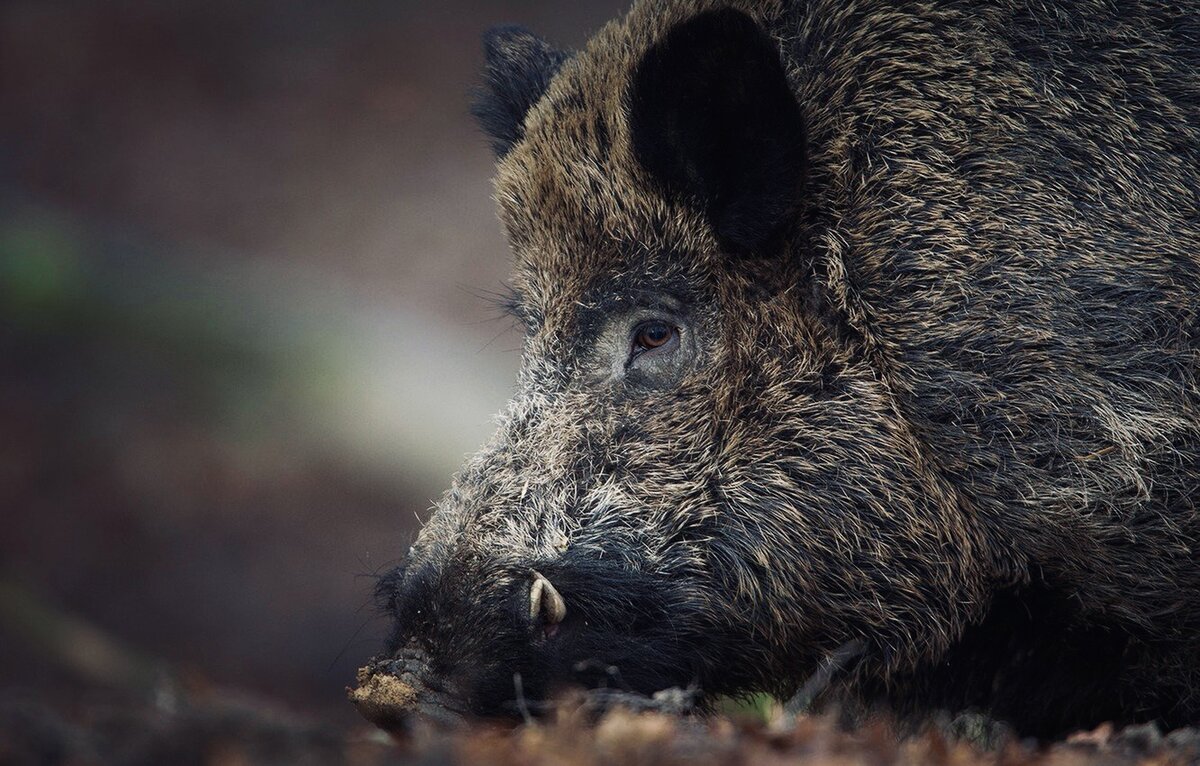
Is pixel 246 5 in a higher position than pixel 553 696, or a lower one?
higher

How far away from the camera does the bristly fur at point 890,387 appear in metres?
4.22

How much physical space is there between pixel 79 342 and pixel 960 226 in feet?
30.2

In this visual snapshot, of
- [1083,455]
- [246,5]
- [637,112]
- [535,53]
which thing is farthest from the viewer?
[246,5]

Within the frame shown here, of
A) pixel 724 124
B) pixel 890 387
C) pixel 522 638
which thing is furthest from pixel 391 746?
pixel 724 124

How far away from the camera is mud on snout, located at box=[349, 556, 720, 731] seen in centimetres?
379

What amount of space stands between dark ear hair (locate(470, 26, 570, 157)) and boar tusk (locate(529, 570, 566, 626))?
2.38 meters

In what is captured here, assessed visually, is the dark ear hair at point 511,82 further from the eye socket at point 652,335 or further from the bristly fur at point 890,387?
the eye socket at point 652,335

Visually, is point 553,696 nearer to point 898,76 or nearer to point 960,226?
point 960,226

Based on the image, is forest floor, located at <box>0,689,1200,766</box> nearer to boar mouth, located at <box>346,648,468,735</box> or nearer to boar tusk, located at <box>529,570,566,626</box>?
boar mouth, located at <box>346,648,468,735</box>

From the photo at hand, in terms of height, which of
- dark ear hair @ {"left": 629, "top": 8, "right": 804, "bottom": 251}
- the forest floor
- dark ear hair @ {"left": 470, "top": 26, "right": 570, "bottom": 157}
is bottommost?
the forest floor

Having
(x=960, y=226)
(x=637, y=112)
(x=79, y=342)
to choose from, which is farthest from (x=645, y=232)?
(x=79, y=342)

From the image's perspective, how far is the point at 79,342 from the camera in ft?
36.8

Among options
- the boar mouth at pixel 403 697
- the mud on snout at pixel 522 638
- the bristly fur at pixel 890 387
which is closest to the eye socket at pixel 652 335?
the bristly fur at pixel 890 387


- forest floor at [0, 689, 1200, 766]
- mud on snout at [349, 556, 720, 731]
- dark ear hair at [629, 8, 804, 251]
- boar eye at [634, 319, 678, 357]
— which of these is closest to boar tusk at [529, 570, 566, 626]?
mud on snout at [349, 556, 720, 731]
